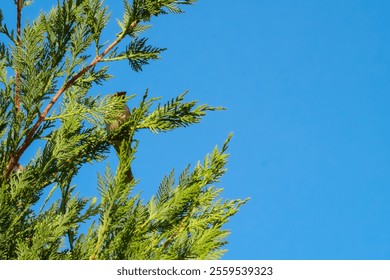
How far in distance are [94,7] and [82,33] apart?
280 millimetres

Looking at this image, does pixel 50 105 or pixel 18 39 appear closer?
pixel 50 105

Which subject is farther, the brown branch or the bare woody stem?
the brown branch

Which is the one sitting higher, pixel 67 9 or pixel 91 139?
pixel 67 9

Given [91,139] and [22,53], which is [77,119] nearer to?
[91,139]

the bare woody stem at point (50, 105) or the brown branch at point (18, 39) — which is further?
the brown branch at point (18, 39)

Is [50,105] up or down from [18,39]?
down

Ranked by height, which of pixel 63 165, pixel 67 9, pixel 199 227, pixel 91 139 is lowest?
pixel 199 227
